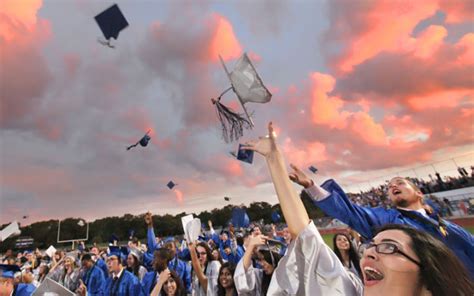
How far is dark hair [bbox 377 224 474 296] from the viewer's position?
3.58 feet

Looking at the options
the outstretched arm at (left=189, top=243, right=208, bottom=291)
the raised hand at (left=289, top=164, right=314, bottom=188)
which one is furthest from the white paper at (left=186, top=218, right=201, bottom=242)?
the raised hand at (left=289, top=164, right=314, bottom=188)

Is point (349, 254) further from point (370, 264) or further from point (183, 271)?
point (183, 271)

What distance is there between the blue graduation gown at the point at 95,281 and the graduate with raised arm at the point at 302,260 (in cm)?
585

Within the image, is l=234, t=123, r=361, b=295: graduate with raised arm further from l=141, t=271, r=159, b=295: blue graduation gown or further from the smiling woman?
l=141, t=271, r=159, b=295: blue graduation gown

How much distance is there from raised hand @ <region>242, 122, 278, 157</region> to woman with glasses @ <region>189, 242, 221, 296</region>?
2679 millimetres

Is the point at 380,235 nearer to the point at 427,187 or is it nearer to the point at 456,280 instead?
the point at 456,280

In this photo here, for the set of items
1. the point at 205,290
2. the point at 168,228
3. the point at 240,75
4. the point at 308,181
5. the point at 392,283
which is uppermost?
the point at 168,228

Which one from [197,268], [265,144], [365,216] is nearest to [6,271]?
[197,268]

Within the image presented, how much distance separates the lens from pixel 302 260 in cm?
153

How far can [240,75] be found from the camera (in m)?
2.83

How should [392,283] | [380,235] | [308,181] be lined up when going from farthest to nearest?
1. [308,181]
2. [380,235]
3. [392,283]

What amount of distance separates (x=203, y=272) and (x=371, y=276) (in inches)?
159

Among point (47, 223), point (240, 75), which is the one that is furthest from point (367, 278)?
point (47, 223)

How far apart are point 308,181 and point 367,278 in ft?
3.48
